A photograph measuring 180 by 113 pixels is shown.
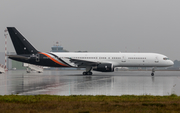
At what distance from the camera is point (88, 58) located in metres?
39.8

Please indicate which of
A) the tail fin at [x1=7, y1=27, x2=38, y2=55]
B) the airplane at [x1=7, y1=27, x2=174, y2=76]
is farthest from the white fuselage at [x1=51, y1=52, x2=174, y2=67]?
the tail fin at [x1=7, y1=27, x2=38, y2=55]

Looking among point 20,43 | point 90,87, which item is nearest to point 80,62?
point 20,43

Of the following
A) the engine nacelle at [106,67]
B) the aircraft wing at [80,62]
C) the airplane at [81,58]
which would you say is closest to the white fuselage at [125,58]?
the airplane at [81,58]

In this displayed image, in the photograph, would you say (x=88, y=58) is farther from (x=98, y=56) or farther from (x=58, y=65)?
(x=58, y=65)

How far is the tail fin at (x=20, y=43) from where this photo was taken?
3788 centimetres

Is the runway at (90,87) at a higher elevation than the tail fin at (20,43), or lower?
lower

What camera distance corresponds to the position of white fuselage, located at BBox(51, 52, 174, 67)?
39.3m

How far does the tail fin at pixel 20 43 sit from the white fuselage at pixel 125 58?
4242 mm

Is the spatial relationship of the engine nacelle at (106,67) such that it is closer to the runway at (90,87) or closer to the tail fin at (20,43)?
the runway at (90,87)

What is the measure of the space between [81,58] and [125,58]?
7384mm

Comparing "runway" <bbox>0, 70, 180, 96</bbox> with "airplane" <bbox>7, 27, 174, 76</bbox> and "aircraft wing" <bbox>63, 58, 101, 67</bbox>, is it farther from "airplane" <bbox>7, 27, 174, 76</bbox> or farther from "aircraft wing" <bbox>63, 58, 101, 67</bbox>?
"airplane" <bbox>7, 27, 174, 76</bbox>

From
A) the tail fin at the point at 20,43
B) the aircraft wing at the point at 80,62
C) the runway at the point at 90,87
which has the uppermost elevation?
the tail fin at the point at 20,43

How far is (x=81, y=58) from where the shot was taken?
3975 cm

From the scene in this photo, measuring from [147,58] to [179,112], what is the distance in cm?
3182
